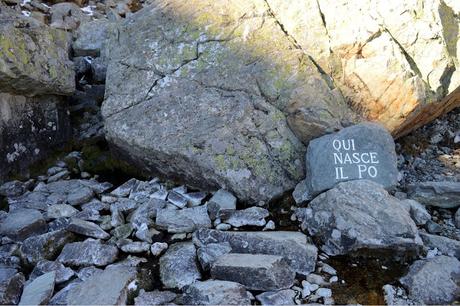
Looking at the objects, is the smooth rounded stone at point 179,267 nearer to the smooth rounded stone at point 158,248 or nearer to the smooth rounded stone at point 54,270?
the smooth rounded stone at point 158,248

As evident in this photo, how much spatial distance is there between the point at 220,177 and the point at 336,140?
4.35ft

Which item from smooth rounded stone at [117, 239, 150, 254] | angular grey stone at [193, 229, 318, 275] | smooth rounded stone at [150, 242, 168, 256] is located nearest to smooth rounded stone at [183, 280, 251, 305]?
angular grey stone at [193, 229, 318, 275]

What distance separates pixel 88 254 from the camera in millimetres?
3812

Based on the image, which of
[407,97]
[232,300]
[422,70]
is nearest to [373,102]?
[407,97]

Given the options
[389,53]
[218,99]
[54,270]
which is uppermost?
[389,53]

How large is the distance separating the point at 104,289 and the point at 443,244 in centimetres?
296

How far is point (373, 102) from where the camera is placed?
198 inches

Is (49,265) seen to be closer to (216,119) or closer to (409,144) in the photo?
(216,119)

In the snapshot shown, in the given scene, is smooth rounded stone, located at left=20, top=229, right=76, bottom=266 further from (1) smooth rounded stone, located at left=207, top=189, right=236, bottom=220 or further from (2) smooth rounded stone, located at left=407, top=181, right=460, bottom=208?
(2) smooth rounded stone, located at left=407, top=181, right=460, bottom=208

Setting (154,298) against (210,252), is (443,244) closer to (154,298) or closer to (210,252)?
(210,252)

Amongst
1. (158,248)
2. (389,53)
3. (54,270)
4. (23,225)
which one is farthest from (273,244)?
(389,53)

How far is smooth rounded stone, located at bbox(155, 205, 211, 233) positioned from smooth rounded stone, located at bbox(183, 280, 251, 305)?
0.99 meters

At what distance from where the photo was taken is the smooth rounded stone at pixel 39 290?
10.6 feet

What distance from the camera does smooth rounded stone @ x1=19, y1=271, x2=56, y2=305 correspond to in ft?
10.6
